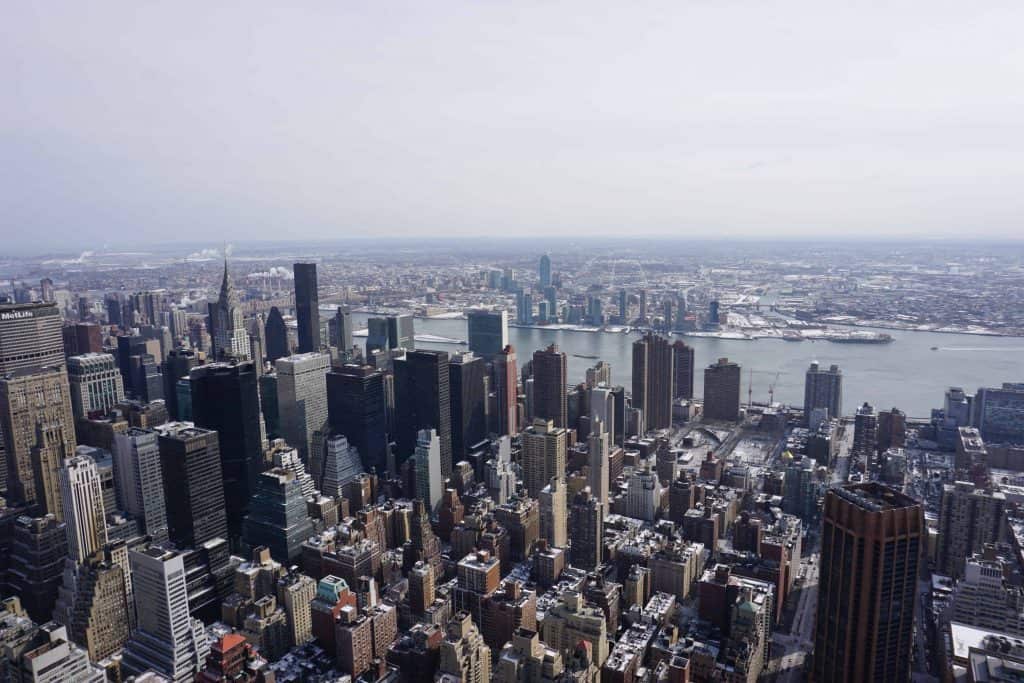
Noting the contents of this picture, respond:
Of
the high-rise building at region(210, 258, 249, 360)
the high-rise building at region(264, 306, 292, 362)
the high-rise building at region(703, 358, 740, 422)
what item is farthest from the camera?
the high-rise building at region(264, 306, 292, 362)

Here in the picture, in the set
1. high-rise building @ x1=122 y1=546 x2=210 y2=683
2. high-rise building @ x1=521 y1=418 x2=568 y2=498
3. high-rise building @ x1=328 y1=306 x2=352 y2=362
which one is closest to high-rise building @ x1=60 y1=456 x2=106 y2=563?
high-rise building @ x1=122 y1=546 x2=210 y2=683

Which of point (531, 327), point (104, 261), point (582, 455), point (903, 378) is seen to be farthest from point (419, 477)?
point (104, 261)

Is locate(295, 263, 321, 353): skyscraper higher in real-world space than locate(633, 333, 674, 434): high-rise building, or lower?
higher

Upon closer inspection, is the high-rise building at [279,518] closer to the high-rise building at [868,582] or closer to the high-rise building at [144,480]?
the high-rise building at [144,480]

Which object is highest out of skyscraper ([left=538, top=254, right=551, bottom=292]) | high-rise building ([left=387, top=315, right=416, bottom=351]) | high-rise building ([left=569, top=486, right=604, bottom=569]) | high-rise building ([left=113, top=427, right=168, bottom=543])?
skyscraper ([left=538, top=254, right=551, bottom=292])

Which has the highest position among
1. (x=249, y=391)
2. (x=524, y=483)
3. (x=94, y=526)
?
(x=249, y=391)

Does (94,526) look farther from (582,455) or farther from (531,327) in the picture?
(531,327)

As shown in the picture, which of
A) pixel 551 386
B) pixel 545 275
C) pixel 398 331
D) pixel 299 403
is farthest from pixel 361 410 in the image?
pixel 545 275

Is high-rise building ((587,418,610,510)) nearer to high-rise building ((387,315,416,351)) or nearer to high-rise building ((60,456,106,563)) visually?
high-rise building ((60,456,106,563))
